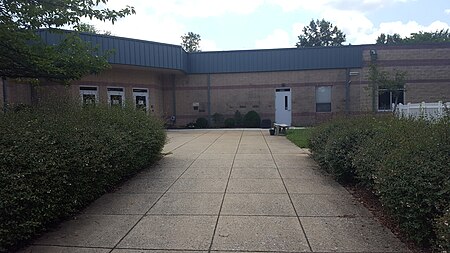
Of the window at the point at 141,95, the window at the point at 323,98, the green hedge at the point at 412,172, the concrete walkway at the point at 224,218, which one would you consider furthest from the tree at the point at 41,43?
the window at the point at 323,98

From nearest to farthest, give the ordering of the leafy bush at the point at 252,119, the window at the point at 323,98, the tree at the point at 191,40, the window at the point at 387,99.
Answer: the window at the point at 387,99 < the leafy bush at the point at 252,119 < the window at the point at 323,98 < the tree at the point at 191,40

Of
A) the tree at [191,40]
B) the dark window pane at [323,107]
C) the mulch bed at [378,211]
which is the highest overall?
the tree at [191,40]

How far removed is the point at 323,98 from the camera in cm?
2519

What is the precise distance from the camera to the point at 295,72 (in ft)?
82.8

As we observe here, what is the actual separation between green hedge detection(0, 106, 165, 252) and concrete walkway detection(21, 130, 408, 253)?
0.30 meters

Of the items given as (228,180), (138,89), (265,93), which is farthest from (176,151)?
(265,93)

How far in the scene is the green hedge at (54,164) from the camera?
3.73m

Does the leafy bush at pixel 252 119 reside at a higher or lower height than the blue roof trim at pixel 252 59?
lower

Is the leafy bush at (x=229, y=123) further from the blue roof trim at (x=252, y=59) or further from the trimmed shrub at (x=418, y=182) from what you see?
the trimmed shrub at (x=418, y=182)

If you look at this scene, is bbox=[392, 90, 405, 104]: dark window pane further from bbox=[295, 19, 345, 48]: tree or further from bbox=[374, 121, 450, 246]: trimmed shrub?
bbox=[295, 19, 345, 48]: tree

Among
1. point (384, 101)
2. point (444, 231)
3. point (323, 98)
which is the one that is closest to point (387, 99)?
point (384, 101)

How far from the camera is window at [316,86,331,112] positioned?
25.1 meters

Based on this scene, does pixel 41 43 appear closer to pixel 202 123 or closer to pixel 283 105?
pixel 202 123

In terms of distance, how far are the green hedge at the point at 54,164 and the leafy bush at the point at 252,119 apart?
701 inches
